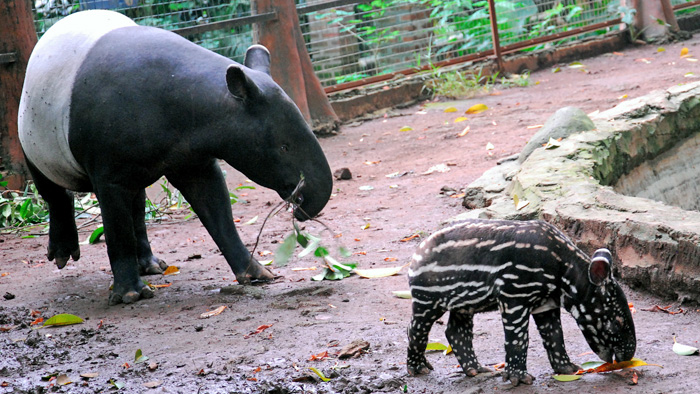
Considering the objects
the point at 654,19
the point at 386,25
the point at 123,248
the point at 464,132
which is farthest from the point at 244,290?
the point at 654,19

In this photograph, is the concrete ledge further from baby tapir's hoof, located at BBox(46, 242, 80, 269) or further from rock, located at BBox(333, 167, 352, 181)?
baby tapir's hoof, located at BBox(46, 242, 80, 269)

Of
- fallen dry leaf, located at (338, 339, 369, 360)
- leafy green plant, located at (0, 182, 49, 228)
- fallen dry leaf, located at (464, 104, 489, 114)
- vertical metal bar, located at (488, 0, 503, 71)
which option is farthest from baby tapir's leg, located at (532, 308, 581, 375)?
vertical metal bar, located at (488, 0, 503, 71)

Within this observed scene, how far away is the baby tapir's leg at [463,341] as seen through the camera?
337 centimetres

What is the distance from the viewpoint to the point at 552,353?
3250mm

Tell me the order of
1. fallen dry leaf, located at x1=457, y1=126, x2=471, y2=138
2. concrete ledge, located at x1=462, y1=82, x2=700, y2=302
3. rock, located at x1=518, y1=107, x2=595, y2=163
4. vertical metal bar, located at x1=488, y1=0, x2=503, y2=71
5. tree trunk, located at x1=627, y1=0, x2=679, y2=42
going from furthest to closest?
1. tree trunk, located at x1=627, y1=0, x2=679, y2=42
2. vertical metal bar, located at x1=488, y1=0, x2=503, y2=71
3. fallen dry leaf, located at x1=457, y1=126, x2=471, y2=138
4. rock, located at x1=518, y1=107, x2=595, y2=163
5. concrete ledge, located at x1=462, y1=82, x2=700, y2=302

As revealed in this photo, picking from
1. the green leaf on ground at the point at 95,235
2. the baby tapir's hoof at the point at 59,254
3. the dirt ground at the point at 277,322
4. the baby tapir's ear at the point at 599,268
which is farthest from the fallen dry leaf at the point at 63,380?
the green leaf on ground at the point at 95,235

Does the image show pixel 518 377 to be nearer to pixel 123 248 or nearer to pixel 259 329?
pixel 259 329

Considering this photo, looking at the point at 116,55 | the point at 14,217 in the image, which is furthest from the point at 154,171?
the point at 14,217

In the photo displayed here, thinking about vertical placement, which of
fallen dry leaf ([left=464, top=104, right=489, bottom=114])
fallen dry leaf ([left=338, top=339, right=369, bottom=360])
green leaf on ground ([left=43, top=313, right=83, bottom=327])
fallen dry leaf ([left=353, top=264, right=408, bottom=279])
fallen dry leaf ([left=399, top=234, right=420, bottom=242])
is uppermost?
fallen dry leaf ([left=464, top=104, right=489, bottom=114])

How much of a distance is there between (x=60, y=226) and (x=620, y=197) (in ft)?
13.1

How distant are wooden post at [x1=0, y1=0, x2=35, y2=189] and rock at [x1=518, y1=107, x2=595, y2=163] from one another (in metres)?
5.28

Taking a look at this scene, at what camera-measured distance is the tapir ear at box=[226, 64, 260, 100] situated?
4.53 m

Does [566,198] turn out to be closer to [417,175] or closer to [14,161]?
[417,175]

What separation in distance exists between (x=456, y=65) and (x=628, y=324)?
10533mm
